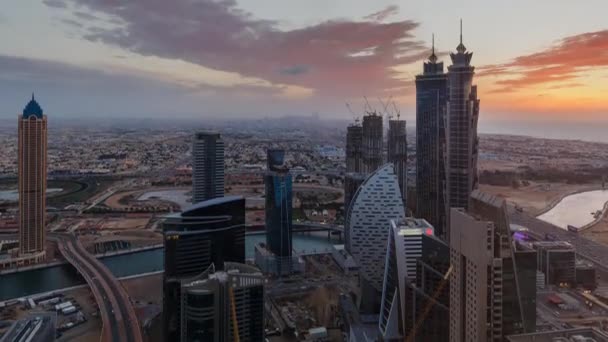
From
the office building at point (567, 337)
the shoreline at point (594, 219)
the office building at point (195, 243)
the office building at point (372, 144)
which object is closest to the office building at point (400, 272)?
the office building at point (195, 243)

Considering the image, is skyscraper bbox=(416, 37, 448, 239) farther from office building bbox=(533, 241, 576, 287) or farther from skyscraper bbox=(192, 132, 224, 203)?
skyscraper bbox=(192, 132, 224, 203)

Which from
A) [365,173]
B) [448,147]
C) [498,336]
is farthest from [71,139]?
[498,336]

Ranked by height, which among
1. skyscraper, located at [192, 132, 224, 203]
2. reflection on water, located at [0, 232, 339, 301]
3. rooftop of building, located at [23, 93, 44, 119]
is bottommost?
reflection on water, located at [0, 232, 339, 301]

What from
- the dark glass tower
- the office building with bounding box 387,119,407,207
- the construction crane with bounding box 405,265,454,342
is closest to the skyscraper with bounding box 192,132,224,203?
the dark glass tower

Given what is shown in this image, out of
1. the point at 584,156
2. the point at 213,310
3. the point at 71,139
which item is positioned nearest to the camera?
the point at 213,310

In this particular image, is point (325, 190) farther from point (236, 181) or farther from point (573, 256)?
point (573, 256)

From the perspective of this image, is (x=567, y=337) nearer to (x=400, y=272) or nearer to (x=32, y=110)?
(x=400, y=272)
